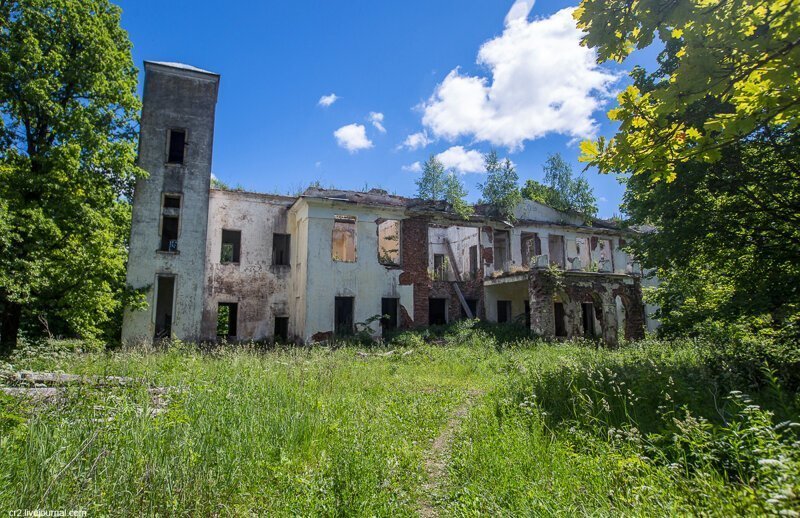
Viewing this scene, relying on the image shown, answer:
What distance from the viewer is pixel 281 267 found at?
20125 millimetres

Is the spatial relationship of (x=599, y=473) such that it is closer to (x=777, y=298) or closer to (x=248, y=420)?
(x=248, y=420)

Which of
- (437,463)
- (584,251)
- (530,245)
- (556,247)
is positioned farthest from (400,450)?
(584,251)

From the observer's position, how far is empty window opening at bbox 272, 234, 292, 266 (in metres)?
20.8

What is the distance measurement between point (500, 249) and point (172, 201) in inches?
695

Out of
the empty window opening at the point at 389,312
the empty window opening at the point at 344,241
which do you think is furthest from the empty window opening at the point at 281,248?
the empty window opening at the point at 344,241

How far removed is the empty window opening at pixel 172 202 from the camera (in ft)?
58.7

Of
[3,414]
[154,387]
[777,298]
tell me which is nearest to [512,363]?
[777,298]

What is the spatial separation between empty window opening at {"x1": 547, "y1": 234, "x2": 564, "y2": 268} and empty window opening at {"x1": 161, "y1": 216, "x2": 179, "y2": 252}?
2009 centimetres

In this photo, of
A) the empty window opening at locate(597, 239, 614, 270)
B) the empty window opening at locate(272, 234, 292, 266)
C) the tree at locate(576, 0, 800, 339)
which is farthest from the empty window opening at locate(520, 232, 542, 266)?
the empty window opening at locate(272, 234, 292, 266)

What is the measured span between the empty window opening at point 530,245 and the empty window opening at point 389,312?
8942 mm

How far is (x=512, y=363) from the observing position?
11.2 meters

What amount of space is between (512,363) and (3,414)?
9959 mm

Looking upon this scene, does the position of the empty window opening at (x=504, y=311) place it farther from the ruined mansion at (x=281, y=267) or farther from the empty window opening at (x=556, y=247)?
the empty window opening at (x=556, y=247)

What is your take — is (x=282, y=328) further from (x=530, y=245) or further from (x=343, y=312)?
(x=530, y=245)
